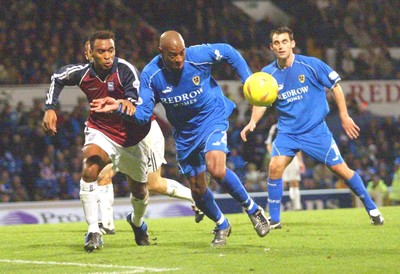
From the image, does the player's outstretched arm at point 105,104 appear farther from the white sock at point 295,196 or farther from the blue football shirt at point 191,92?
the white sock at point 295,196

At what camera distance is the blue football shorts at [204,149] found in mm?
8914

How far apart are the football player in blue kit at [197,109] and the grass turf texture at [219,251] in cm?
55

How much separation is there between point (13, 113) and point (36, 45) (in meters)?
2.62

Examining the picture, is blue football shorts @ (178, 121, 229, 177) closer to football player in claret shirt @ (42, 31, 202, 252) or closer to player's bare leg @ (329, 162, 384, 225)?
football player in claret shirt @ (42, 31, 202, 252)

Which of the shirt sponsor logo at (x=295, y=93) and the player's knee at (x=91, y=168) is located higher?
the shirt sponsor logo at (x=295, y=93)

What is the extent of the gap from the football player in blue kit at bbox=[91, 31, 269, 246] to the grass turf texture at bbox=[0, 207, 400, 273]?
0.55 m

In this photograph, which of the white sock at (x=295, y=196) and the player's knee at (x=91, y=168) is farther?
the white sock at (x=295, y=196)

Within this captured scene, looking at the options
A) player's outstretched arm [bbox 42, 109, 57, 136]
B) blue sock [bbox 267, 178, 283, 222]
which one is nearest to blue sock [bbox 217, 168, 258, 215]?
player's outstretched arm [bbox 42, 109, 57, 136]

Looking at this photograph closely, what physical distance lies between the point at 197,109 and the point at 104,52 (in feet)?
3.61

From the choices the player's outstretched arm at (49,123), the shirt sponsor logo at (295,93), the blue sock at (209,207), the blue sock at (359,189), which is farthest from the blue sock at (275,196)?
the player's outstretched arm at (49,123)

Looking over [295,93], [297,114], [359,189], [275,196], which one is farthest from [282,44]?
[359,189]

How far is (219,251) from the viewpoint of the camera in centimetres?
857

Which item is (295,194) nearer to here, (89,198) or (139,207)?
(139,207)

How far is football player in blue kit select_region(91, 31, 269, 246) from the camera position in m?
8.83
